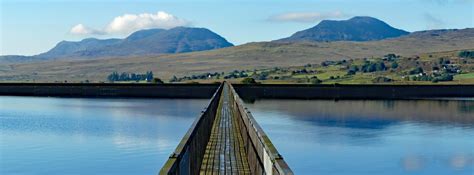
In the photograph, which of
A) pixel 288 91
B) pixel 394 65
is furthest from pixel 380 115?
pixel 394 65

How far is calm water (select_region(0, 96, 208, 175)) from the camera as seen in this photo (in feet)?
107

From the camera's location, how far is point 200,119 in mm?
21188

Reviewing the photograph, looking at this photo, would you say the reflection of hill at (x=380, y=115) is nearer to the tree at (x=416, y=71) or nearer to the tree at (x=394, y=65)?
the tree at (x=416, y=71)

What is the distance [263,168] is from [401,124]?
44.2 metres

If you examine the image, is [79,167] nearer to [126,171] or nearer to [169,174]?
[126,171]

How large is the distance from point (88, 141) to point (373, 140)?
16.4 metres

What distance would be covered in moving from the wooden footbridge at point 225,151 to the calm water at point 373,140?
10.5ft

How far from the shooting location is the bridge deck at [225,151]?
2202cm

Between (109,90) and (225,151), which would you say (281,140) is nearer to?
(225,151)

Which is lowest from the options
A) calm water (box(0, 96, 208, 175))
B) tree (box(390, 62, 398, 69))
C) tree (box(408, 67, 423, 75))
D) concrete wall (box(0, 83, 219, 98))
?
calm water (box(0, 96, 208, 175))

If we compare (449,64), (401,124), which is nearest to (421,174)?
(401,124)

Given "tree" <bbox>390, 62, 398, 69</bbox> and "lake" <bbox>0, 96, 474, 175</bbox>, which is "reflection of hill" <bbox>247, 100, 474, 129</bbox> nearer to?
"lake" <bbox>0, 96, 474, 175</bbox>

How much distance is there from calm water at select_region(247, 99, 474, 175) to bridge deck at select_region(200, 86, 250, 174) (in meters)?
2.82

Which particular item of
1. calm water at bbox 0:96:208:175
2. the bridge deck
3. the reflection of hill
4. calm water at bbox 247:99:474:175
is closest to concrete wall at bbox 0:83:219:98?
the reflection of hill
